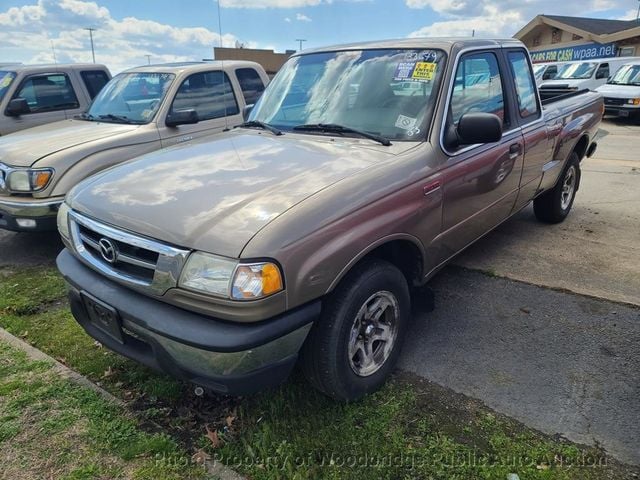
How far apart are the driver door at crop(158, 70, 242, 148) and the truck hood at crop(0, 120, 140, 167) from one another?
460 mm

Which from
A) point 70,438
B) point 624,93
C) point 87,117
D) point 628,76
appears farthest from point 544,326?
point 628,76

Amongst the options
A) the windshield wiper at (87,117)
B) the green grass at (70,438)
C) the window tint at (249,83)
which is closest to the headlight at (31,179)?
the windshield wiper at (87,117)

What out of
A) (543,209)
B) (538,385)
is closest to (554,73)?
(543,209)

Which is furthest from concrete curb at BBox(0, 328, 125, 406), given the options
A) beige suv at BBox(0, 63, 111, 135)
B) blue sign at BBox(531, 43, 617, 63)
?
blue sign at BBox(531, 43, 617, 63)

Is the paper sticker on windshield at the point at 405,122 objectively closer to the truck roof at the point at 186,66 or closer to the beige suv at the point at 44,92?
the truck roof at the point at 186,66

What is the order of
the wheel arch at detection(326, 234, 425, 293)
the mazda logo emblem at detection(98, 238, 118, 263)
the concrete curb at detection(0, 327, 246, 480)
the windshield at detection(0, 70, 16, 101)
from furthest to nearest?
the windshield at detection(0, 70, 16, 101) → the wheel arch at detection(326, 234, 425, 293) → the mazda logo emblem at detection(98, 238, 118, 263) → the concrete curb at detection(0, 327, 246, 480)

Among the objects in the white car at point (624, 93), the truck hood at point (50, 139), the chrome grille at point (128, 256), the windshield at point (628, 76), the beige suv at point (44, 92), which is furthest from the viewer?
the windshield at point (628, 76)

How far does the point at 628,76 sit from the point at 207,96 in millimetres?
16057

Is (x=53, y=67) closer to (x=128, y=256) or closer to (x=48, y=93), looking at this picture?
(x=48, y=93)

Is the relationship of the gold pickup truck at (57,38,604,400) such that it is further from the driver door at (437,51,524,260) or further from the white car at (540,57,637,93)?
the white car at (540,57,637,93)

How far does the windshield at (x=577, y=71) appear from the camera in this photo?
1884 centimetres

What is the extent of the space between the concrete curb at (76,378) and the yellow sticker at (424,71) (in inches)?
102

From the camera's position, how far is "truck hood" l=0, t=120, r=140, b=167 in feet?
15.2

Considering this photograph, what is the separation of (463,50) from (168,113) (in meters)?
3.55
